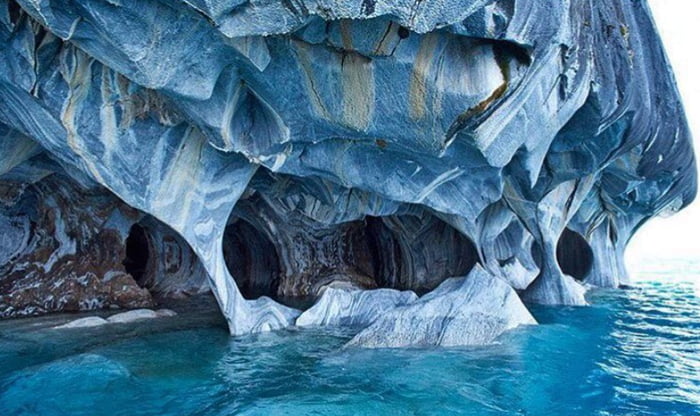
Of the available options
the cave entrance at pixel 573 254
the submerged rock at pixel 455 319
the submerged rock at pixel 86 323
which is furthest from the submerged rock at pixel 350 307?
the cave entrance at pixel 573 254

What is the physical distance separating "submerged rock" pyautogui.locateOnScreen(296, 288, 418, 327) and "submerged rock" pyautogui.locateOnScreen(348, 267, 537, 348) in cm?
136

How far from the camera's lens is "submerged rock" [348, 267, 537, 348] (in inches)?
323

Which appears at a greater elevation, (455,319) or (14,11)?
(14,11)

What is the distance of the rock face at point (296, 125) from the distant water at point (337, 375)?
204 cm

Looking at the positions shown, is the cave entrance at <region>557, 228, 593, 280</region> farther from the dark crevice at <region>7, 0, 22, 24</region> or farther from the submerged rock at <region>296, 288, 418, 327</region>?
the dark crevice at <region>7, 0, 22, 24</region>

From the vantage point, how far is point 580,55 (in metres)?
8.63

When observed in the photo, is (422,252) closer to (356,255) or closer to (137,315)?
(356,255)

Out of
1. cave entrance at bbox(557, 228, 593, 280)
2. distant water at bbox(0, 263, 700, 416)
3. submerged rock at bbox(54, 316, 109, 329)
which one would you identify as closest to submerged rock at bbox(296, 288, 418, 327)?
distant water at bbox(0, 263, 700, 416)

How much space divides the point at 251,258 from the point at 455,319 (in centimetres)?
1202

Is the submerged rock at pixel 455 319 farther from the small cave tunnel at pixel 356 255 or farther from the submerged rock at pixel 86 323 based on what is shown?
the small cave tunnel at pixel 356 255

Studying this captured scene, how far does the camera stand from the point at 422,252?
17125 millimetres

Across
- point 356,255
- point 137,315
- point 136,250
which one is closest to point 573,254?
point 356,255

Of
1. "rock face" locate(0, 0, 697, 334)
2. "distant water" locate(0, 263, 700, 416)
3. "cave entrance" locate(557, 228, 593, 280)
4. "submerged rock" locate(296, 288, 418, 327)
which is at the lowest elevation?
"distant water" locate(0, 263, 700, 416)

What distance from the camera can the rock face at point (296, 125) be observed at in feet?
20.3
